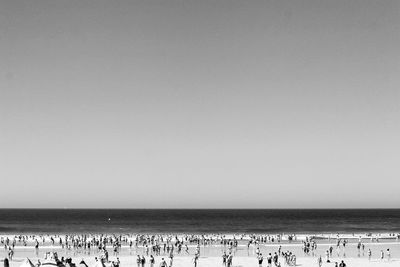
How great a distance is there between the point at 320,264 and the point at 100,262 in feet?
61.1

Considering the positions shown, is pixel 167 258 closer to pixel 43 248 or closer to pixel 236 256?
pixel 236 256

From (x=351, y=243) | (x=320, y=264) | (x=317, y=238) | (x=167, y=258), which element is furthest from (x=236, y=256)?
(x=317, y=238)

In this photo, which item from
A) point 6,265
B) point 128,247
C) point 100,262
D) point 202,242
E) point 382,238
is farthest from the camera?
point 382,238

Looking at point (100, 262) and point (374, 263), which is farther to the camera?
point (374, 263)

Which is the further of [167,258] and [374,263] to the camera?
[167,258]

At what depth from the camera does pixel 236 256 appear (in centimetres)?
5106

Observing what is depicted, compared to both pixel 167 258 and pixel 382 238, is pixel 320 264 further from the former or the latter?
pixel 382 238

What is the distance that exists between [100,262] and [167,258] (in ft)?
61.1

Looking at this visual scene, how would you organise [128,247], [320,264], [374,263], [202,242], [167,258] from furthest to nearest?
[202,242] → [128,247] → [167,258] → [374,263] → [320,264]

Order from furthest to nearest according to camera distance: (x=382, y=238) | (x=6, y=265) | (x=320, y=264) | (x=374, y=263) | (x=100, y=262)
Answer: (x=382, y=238), (x=374, y=263), (x=320, y=264), (x=6, y=265), (x=100, y=262)

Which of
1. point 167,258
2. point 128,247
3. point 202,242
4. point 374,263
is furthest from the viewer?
point 202,242

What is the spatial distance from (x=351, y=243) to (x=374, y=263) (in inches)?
863

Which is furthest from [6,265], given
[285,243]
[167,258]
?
[285,243]

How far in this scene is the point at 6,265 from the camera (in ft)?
109
